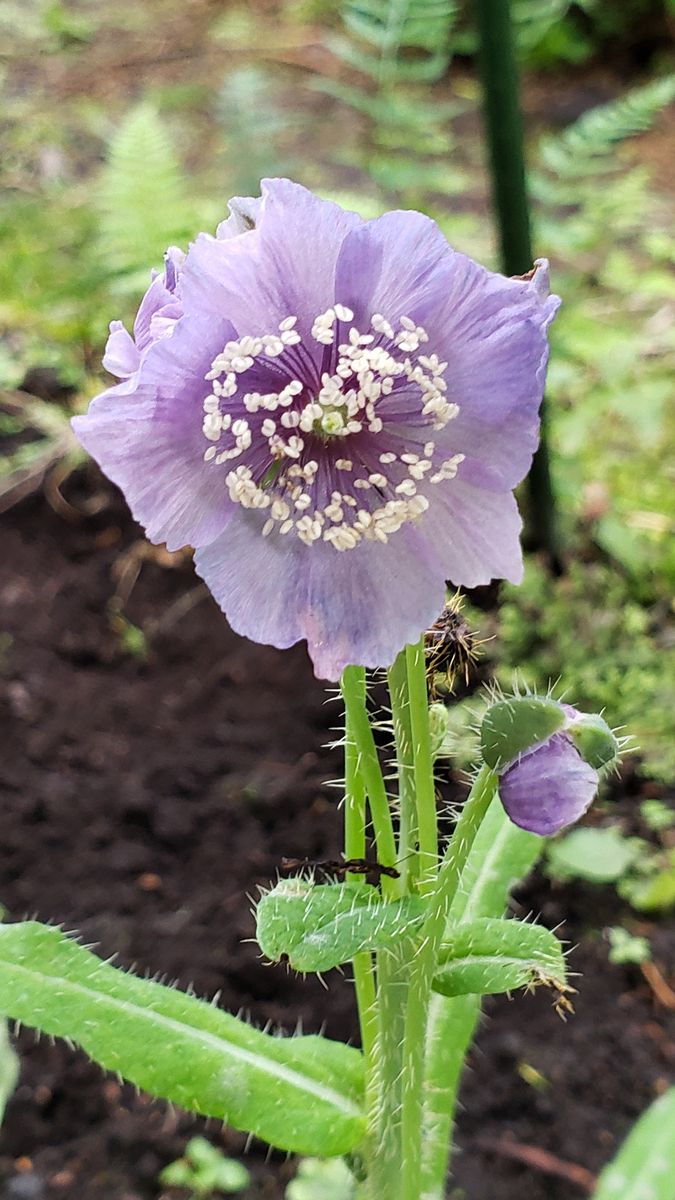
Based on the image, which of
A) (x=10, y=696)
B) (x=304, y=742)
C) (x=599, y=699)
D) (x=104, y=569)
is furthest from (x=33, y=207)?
(x=599, y=699)

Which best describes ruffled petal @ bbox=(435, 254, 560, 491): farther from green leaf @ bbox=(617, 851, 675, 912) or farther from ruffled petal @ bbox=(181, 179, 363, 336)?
green leaf @ bbox=(617, 851, 675, 912)

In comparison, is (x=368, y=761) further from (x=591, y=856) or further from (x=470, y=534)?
(x=591, y=856)

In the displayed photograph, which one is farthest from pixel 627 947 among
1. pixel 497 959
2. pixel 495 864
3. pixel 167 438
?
pixel 167 438

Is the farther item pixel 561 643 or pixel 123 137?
pixel 123 137

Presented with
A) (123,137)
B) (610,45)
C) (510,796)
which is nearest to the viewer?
(510,796)

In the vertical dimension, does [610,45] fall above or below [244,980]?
above

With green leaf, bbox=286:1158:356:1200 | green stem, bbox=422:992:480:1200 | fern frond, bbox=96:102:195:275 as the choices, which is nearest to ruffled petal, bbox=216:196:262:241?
green stem, bbox=422:992:480:1200

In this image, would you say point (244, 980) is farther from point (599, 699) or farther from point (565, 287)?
point (565, 287)
